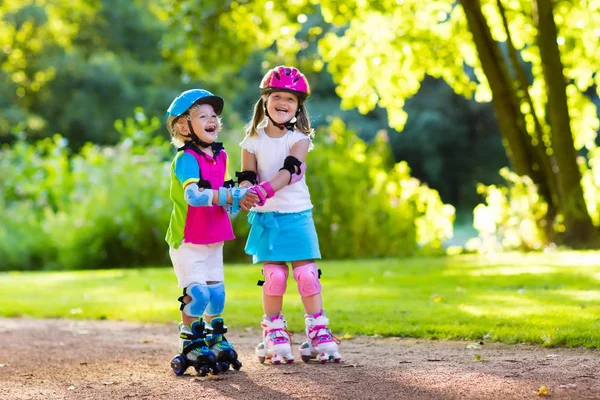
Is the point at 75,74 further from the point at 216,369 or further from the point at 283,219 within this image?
the point at 216,369

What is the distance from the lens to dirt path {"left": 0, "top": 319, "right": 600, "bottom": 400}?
4172 millimetres

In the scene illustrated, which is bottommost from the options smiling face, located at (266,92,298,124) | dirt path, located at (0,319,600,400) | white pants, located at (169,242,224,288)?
dirt path, located at (0,319,600,400)

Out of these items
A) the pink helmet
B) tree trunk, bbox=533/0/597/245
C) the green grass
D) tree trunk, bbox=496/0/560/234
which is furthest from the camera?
tree trunk, bbox=496/0/560/234

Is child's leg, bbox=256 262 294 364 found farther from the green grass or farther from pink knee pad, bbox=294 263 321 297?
the green grass

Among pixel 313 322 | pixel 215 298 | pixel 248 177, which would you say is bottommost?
pixel 313 322

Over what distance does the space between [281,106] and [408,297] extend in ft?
10.9

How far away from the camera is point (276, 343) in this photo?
5.15m

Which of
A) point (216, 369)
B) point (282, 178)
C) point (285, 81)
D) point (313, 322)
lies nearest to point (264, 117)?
point (285, 81)

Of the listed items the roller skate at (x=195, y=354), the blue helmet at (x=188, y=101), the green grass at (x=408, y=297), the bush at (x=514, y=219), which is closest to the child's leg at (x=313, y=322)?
the roller skate at (x=195, y=354)

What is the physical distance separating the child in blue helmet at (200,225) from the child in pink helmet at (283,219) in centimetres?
25

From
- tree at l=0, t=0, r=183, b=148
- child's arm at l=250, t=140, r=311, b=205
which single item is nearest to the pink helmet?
child's arm at l=250, t=140, r=311, b=205

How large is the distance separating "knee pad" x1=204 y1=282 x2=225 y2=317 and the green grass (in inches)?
63.6

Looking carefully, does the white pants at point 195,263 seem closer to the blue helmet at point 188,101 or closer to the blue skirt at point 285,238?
the blue skirt at point 285,238

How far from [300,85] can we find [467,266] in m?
5.82
